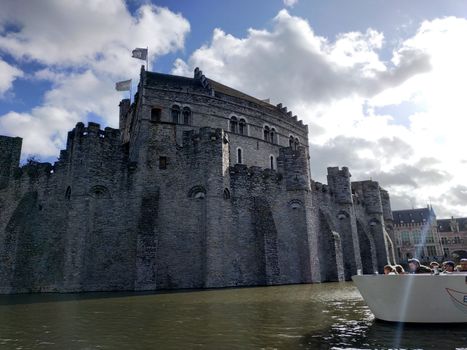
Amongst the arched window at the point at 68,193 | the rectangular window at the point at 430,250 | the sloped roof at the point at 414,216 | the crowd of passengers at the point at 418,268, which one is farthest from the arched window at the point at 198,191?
the rectangular window at the point at 430,250

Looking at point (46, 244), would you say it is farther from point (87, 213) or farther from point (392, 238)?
point (392, 238)

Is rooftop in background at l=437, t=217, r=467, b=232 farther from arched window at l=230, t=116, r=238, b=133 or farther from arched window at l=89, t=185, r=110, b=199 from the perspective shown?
arched window at l=89, t=185, r=110, b=199

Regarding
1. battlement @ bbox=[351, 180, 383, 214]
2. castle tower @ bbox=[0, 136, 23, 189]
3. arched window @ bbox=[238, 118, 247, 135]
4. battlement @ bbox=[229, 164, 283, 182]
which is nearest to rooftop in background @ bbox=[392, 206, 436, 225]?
battlement @ bbox=[351, 180, 383, 214]

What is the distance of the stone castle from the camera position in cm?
2017

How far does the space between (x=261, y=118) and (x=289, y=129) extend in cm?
452

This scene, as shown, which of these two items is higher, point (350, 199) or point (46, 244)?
point (350, 199)

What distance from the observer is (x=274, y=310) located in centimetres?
1081

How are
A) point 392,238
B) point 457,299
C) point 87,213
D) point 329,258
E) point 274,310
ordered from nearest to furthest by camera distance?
point 457,299 → point 274,310 → point 87,213 → point 329,258 → point 392,238

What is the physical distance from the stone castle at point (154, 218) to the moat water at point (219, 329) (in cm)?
849

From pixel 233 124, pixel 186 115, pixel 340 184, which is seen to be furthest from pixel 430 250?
pixel 186 115

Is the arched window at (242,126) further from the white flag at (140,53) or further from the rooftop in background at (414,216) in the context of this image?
the rooftop in background at (414,216)

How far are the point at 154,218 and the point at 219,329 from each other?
1348 cm

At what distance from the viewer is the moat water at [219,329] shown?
265 inches

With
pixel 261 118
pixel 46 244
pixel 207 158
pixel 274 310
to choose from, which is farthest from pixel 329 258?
pixel 46 244
